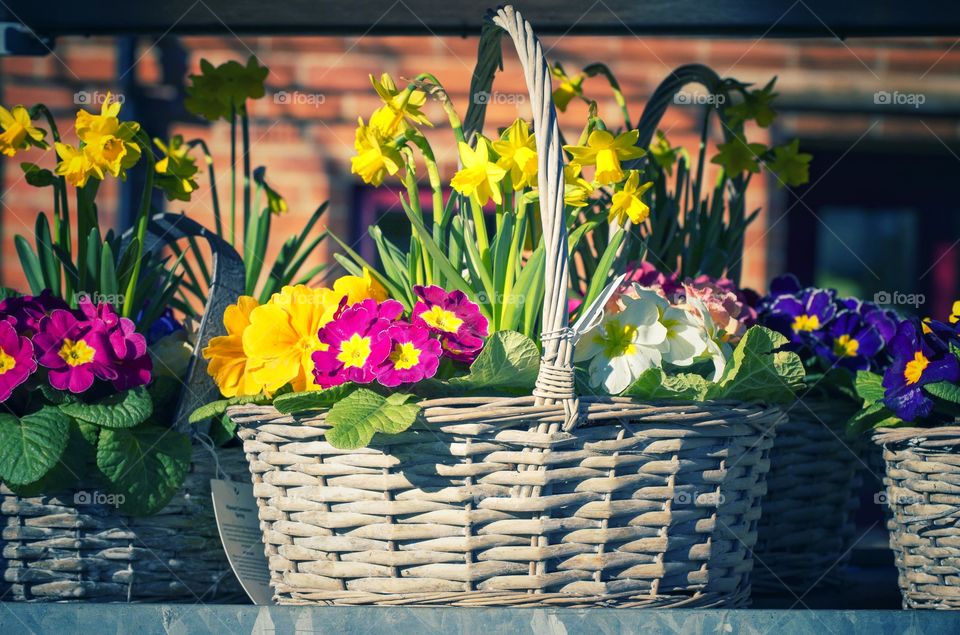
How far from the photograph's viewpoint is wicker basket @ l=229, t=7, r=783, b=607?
79 cm

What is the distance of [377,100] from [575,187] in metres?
1.86

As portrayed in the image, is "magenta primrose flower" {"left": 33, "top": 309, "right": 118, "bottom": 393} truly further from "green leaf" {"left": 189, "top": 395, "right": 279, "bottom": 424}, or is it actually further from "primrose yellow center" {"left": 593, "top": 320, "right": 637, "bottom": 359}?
"primrose yellow center" {"left": 593, "top": 320, "right": 637, "bottom": 359}

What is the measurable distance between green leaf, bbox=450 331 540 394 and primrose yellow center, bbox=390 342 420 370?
4cm

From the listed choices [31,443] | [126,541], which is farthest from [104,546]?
[31,443]

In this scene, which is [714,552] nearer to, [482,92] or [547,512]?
[547,512]

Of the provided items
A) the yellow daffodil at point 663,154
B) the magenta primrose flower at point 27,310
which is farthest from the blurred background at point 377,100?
the magenta primrose flower at point 27,310

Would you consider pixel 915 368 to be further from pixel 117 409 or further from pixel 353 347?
pixel 117 409

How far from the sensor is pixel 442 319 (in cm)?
88

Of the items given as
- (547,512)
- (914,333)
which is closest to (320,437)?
(547,512)

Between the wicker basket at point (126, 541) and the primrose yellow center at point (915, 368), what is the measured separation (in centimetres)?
67

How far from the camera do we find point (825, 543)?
3.75 ft

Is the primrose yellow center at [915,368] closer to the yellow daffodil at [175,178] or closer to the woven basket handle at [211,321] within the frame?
the woven basket handle at [211,321]

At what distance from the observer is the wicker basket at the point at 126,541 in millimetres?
952

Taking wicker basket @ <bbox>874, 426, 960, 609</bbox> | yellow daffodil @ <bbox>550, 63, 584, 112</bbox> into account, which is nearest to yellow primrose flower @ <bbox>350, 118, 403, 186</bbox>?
yellow daffodil @ <bbox>550, 63, 584, 112</bbox>
